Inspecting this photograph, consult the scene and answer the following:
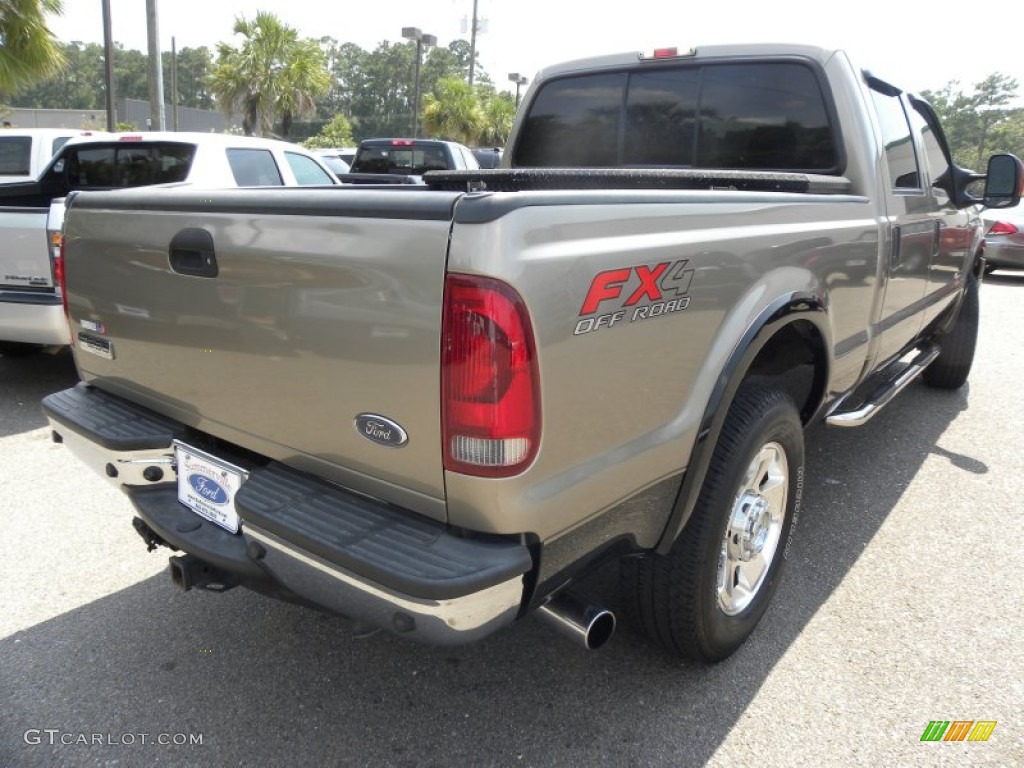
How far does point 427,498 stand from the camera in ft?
5.69

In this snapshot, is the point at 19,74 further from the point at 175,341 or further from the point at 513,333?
the point at 513,333

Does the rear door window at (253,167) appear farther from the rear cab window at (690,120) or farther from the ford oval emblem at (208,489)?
the ford oval emblem at (208,489)

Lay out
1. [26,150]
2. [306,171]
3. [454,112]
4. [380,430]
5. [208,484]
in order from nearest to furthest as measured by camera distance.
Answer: [380,430], [208,484], [306,171], [26,150], [454,112]

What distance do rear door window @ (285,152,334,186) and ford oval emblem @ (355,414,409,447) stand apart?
18.7 ft

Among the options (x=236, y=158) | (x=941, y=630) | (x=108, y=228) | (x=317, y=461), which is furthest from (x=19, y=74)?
(x=941, y=630)

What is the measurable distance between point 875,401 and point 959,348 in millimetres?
2744

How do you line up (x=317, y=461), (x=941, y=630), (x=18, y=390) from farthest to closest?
(x=18, y=390), (x=941, y=630), (x=317, y=461)

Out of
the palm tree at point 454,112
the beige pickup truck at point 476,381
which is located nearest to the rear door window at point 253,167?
the beige pickup truck at point 476,381

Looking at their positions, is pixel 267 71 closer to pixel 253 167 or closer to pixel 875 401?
pixel 253 167

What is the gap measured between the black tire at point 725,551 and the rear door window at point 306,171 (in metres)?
5.52

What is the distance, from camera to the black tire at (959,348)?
5.54 meters

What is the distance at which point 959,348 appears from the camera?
572 centimetres

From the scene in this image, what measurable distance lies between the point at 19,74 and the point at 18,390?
8763mm

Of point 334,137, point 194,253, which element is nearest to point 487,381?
point 194,253
